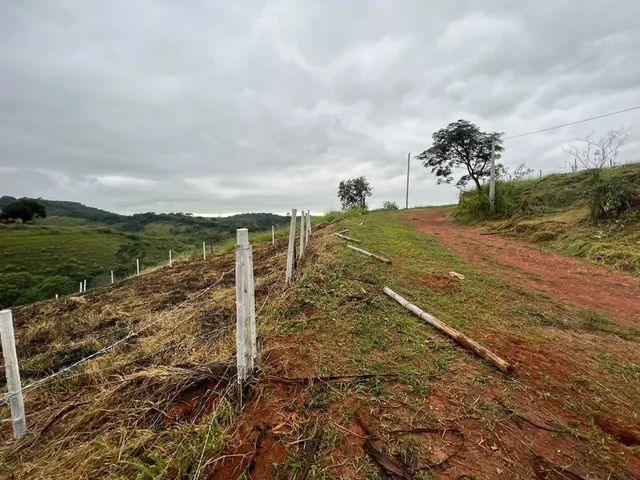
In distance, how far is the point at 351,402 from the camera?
243 cm

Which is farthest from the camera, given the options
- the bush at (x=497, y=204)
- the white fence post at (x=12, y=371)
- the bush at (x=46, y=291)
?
the bush at (x=46, y=291)

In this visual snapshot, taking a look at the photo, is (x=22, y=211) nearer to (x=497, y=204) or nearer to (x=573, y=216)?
(x=497, y=204)

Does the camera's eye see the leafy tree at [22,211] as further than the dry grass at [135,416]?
Yes

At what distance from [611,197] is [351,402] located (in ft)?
37.0

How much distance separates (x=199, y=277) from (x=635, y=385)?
9.72 meters

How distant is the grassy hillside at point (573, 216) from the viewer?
8.37 m

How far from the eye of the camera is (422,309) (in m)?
4.25

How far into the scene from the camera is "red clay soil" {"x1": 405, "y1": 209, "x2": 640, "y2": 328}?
5.17m

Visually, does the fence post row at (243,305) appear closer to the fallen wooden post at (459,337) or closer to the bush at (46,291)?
the fallen wooden post at (459,337)

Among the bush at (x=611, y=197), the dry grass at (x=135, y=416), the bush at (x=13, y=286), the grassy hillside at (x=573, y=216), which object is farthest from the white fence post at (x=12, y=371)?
the bush at (x=13, y=286)

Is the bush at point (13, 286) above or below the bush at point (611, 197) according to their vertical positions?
below

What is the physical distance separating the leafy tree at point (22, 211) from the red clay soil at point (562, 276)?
360 feet

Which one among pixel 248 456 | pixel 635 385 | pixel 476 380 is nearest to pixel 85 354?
pixel 248 456

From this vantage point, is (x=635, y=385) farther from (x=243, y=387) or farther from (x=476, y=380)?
(x=243, y=387)
